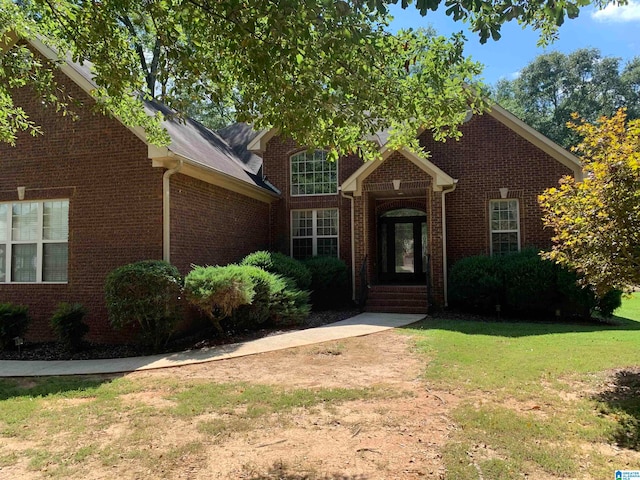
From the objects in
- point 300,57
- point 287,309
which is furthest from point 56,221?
point 300,57

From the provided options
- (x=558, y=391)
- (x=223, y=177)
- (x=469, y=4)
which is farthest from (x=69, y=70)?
(x=558, y=391)

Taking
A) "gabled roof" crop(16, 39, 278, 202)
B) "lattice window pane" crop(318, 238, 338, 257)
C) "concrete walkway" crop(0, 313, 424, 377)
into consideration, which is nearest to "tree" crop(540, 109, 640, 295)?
"concrete walkway" crop(0, 313, 424, 377)

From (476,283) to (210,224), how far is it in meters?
7.43

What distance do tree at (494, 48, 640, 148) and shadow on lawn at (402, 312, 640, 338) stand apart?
93.0 feet

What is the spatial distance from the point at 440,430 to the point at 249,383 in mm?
2779

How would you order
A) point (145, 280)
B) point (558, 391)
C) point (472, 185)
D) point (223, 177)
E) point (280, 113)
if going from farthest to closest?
1. point (472, 185)
2. point (223, 177)
3. point (145, 280)
4. point (558, 391)
5. point (280, 113)

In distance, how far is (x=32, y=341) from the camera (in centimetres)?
1014

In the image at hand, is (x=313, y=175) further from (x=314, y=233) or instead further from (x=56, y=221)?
(x=56, y=221)

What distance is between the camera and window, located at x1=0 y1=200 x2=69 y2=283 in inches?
404

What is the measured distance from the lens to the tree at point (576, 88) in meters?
36.6

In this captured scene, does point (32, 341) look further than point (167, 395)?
Yes

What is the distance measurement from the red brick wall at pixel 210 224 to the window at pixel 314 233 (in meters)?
1.32

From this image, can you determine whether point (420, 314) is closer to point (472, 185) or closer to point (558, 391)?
point (472, 185)

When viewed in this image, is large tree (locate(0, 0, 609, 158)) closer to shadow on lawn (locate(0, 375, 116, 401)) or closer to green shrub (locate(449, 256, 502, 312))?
shadow on lawn (locate(0, 375, 116, 401))
